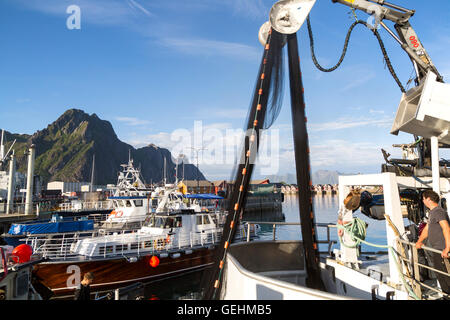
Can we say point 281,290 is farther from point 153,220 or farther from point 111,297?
point 153,220

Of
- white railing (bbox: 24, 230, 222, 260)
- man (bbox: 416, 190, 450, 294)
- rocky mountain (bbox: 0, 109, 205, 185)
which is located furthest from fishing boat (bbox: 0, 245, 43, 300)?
rocky mountain (bbox: 0, 109, 205, 185)

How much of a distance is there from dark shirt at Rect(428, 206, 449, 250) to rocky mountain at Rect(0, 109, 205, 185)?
462 ft

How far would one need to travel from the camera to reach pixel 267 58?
508cm

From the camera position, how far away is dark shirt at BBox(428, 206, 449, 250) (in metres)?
3.91

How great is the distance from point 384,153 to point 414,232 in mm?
3688

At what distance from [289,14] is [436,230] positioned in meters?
4.10

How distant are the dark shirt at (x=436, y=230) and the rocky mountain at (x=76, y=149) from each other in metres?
141

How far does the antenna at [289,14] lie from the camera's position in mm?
4660

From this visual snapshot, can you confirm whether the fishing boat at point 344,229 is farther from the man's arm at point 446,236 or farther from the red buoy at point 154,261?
the red buoy at point 154,261

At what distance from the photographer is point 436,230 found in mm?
4000

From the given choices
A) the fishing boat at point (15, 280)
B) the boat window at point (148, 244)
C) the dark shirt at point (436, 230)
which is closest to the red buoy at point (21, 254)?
the fishing boat at point (15, 280)

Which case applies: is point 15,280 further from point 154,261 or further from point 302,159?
point 154,261

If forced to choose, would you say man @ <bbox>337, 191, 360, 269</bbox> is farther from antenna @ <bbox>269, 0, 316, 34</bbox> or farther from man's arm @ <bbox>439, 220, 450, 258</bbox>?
antenna @ <bbox>269, 0, 316, 34</bbox>
